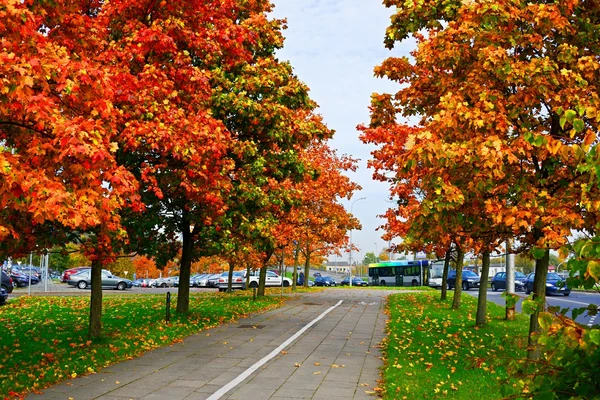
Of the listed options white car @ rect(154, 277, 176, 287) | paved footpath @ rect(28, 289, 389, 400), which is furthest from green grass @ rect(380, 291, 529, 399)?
white car @ rect(154, 277, 176, 287)

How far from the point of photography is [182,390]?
25.4 ft

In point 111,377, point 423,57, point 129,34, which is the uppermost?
point 129,34

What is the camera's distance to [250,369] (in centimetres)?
930

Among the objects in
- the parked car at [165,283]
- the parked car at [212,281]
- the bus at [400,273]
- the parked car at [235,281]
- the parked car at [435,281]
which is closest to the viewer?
the parked car at [235,281]

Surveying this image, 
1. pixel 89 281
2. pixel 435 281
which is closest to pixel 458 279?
pixel 89 281

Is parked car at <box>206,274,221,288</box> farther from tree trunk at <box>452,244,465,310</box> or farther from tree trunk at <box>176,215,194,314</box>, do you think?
tree trunk at <box>176,215,194,314</box>

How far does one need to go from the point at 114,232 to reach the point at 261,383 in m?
4.06

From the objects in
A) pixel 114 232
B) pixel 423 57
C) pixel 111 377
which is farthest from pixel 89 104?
pixel 423 57

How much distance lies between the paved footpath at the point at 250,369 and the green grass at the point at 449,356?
48cm

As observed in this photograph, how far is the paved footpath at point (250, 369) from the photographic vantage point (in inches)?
300

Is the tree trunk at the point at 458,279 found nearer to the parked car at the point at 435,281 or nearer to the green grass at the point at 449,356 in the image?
the green grass at the point at 449,356

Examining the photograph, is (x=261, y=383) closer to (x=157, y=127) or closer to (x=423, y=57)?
(x=157, y=127)

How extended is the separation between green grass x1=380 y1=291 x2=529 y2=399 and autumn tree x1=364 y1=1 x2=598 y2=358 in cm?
129

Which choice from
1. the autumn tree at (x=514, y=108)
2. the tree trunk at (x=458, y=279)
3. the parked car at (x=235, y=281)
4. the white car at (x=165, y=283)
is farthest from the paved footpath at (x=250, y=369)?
the white car at (x=165, y=283)
